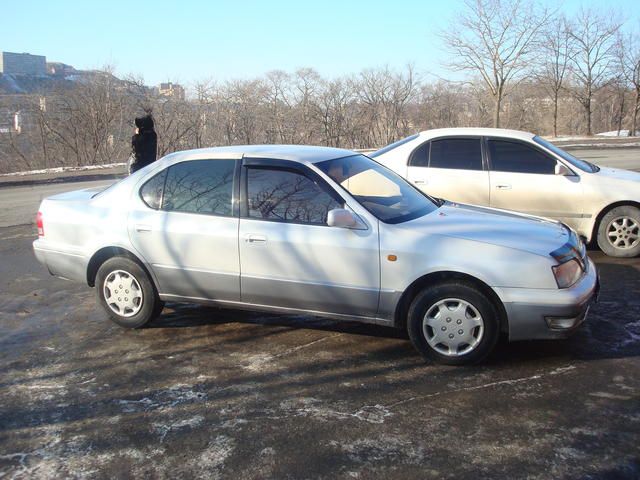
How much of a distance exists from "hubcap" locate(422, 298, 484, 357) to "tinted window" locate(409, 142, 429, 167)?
150 inches

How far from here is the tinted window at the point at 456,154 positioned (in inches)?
298

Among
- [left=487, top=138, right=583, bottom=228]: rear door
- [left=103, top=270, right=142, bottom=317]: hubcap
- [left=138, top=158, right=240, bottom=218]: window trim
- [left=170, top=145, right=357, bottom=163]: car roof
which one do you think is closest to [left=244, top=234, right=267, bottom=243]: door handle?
[left=138, top=158, right=240, bottom=218]: window trim

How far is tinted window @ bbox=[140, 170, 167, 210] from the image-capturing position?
510 cm

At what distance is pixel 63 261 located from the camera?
5410 mm

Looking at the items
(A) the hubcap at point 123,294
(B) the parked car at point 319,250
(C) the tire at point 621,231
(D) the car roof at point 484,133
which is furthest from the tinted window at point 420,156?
(A) the hubcap at point 123,294

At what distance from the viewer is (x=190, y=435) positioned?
3404 mm

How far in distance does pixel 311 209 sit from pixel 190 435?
6.29 feet

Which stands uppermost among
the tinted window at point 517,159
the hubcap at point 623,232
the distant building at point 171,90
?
the distant building at point 171,90

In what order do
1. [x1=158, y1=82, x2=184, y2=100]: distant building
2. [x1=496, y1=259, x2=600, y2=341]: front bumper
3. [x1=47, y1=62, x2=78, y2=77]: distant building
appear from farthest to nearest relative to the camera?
[x1=47, y1=62, x2=78, y2=77]: distant building, [x1=158, y1=82, x2=184, y2=100]: distant building, [x1=496, y1=259, x2=600, y2=341]: front bumper

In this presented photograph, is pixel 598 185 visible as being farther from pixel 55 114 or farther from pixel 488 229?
pixel 55 114

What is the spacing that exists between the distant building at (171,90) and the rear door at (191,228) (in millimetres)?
28454

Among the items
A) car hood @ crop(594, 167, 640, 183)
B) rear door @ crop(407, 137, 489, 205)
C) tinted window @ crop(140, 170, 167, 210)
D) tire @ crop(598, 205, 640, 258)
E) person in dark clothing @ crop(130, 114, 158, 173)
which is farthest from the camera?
person in dark clothing @ crop(130, 114, 158, 173)

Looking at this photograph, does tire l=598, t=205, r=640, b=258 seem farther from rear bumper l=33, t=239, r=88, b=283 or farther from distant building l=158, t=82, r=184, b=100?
distant building l=158, t=82, r=184, b=100

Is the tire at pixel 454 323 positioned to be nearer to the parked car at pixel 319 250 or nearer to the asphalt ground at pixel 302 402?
the parked car at pixel 319 250
